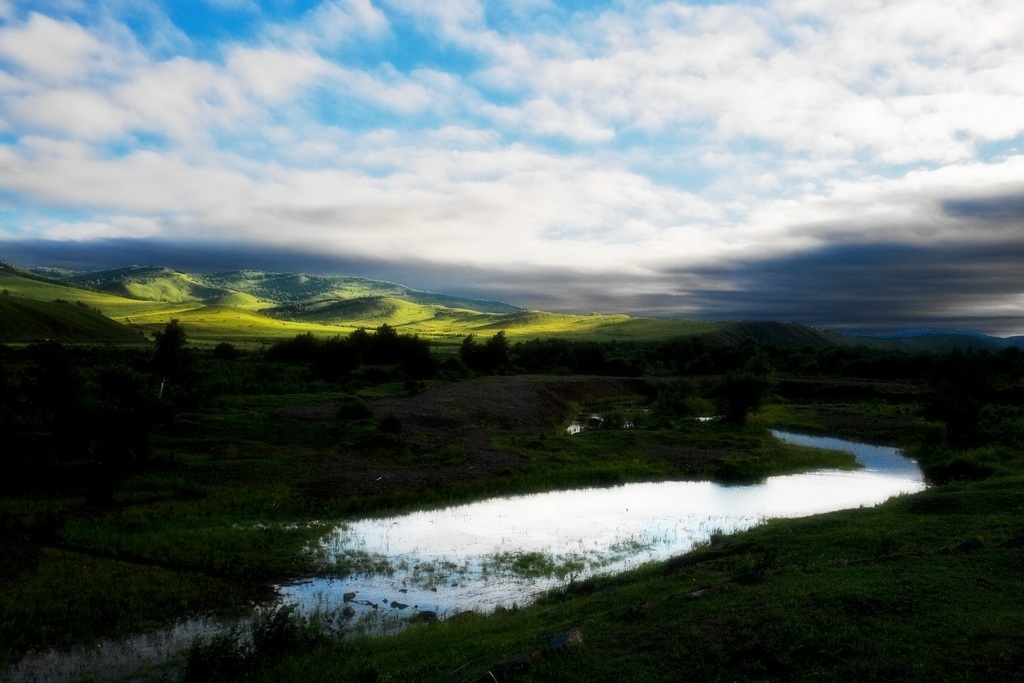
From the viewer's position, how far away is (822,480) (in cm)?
4197

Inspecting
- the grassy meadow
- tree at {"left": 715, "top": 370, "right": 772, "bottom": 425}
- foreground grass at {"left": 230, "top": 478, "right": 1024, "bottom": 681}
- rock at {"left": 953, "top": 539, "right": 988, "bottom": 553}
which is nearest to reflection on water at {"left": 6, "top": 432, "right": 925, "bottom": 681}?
the grassy meadow

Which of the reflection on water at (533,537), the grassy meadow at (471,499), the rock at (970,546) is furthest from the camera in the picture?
the reflection on water at (533,537)

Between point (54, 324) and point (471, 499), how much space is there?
A: 4783 inches

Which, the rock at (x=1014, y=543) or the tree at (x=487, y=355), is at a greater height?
the rock at (x=1014, y=543)

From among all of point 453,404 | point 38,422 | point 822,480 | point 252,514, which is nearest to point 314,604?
point 252,514

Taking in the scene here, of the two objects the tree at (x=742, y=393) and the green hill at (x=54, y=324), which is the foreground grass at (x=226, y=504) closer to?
the tree at (x=742, y=393)

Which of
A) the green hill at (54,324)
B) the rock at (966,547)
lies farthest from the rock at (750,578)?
the green hill at (54,324)

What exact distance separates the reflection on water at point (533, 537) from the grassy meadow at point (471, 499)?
5.83 ft

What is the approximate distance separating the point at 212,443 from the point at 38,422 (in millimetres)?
10283

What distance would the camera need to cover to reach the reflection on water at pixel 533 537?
Answer: 2097 cm

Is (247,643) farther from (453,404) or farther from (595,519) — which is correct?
(453,404)

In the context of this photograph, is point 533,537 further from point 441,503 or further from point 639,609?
point 639,609

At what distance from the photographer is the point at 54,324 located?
399ft

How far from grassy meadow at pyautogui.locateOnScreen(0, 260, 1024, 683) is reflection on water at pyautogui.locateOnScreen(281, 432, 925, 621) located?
1776mm
